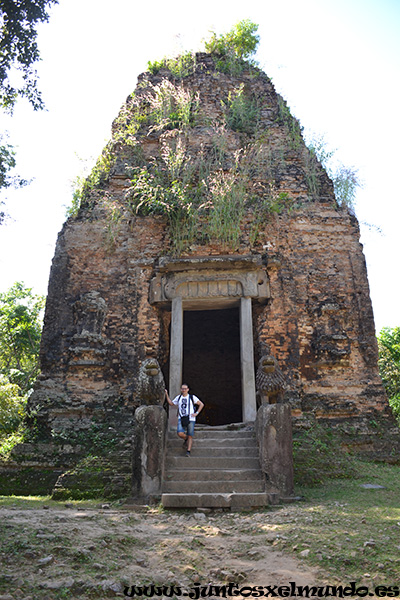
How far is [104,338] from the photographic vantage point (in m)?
9.79

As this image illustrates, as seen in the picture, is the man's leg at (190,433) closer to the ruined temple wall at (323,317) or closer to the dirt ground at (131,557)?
the dirt ground at (131,557)

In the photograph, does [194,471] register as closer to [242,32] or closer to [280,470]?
[280,470]

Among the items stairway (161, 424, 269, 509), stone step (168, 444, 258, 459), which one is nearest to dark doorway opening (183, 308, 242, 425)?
stairway (161, 424, 269, 509)

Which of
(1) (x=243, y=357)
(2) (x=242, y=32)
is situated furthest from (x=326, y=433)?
(2) (x=242, y=32)

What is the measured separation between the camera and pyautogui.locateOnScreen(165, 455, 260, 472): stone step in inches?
276

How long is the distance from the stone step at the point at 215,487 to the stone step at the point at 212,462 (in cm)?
44

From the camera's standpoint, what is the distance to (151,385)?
7129 millimetres

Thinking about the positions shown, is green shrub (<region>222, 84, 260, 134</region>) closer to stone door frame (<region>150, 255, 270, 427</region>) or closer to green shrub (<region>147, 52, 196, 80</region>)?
green shrub (<region>147, 52, 196, 80</region>)

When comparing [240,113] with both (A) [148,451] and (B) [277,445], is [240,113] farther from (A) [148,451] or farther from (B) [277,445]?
(A) [148,451]

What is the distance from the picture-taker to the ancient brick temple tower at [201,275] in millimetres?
9188

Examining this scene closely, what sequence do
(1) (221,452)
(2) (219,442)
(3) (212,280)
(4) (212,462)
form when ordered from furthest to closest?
(3) (212,280) → (2) (219,442) → (1) (221,452) → (4) (212,462)

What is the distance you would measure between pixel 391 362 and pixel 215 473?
41.6ft

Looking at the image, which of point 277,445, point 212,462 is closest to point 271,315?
point 277,445

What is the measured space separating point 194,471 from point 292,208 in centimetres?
635
